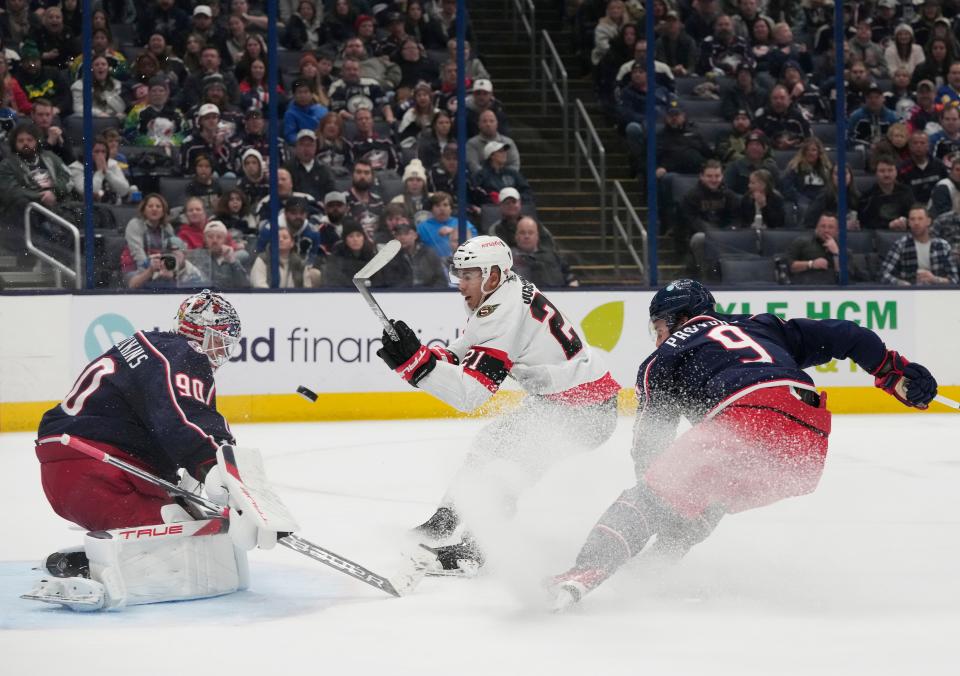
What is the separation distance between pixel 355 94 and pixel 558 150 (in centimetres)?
180

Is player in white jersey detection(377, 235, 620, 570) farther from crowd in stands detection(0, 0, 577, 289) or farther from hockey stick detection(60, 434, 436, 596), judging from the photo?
crowd in stands detection(0, 0, 577, 289)

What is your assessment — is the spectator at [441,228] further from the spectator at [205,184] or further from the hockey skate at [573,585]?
the hockey skate at [573,585]

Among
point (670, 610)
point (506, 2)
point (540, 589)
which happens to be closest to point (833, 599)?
point (670, 610)

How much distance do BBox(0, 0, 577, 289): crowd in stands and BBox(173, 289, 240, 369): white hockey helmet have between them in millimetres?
5236

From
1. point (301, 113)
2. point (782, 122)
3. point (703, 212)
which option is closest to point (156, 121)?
point (301, 113)

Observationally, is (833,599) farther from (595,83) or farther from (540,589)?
(595,83)

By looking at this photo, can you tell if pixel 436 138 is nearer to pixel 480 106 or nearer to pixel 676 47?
pixel 480 106

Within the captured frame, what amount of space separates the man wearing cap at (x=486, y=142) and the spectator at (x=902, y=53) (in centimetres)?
360

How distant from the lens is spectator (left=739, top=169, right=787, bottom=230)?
34.4 feet

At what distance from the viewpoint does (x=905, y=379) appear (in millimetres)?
4574

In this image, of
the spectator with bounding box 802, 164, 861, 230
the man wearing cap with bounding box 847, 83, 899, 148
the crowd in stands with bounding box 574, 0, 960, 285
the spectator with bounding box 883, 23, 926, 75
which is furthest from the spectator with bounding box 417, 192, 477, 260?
the spectator with bounding box 883, 23, 926, 75

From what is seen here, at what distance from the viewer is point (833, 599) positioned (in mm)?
4340

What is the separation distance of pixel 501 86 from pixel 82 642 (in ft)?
29.6

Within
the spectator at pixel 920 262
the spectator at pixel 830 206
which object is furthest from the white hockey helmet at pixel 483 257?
the spectator at pixel 920 262
